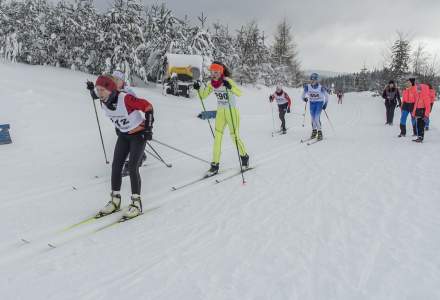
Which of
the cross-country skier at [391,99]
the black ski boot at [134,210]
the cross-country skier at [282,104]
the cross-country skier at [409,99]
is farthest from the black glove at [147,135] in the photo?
the cross-country skier at [391,99]

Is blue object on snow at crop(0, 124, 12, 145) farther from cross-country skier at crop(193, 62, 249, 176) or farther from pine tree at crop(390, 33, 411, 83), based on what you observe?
pine tree at crop(390, 33, 411, 83)

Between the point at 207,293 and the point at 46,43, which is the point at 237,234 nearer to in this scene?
the point at 207,293

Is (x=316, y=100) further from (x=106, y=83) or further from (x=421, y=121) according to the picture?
(x=106, y=83)

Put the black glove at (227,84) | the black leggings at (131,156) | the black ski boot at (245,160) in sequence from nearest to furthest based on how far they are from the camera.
Answer: the black leggings at (131,156), the black glove at (227,84), the black ski boot at (245,160)


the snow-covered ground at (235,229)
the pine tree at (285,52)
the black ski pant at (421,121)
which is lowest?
the snow-covered ground at (235,229)

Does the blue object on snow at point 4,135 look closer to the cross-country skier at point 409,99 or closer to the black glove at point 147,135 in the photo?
the black glove at point 147,135

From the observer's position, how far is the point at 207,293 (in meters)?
2.81

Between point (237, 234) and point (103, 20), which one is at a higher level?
point (103, 20)

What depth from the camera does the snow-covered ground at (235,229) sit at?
2.93 metres

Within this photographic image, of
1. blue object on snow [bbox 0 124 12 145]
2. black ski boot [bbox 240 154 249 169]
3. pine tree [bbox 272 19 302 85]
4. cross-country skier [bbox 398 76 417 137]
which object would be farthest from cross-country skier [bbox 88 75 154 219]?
pine tree [bbox 272 19 302 85]

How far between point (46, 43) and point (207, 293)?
79.3 ft

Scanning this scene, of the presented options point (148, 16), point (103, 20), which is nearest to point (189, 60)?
point (103, 20)

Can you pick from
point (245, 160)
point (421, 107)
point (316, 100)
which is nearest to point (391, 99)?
point (421, 107)

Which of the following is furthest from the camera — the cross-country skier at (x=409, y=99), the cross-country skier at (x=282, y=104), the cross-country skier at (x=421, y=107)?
the cross-country skier at (x=282, y=104)
